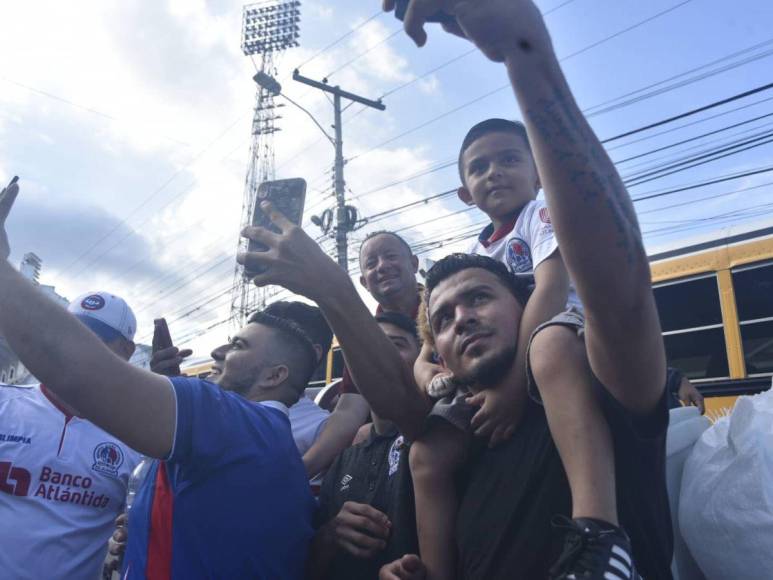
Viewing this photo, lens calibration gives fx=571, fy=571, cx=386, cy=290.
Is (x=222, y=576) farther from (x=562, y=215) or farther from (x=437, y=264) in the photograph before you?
(x=562, y=215)

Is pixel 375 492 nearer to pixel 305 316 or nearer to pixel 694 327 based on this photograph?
pixel 305 316

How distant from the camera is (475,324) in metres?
1.85

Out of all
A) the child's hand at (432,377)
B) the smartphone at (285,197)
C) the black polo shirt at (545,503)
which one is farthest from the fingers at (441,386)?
the smartphone at (285,197)

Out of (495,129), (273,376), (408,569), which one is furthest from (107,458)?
(495,129)

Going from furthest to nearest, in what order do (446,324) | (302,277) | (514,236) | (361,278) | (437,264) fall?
(361,278), (514,236), (437,264), (446,324), (302,277)

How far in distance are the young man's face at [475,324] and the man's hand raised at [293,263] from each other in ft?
1.39

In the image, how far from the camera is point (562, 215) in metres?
1.17

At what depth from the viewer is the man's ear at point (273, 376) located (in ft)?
8.09

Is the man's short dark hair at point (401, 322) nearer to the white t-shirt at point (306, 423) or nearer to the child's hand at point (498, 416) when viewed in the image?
the white t-shirt at point (306, 423)

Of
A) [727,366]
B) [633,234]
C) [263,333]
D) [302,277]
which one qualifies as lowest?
[633,234]

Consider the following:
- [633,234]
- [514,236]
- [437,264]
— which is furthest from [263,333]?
[633,234]

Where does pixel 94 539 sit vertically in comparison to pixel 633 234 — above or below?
below

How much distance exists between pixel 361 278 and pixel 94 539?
2.18m

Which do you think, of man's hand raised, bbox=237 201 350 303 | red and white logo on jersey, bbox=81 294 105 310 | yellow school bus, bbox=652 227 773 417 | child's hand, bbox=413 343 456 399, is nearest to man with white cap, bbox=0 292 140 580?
red and white logo on jersey, bbox=81 294 105 310
